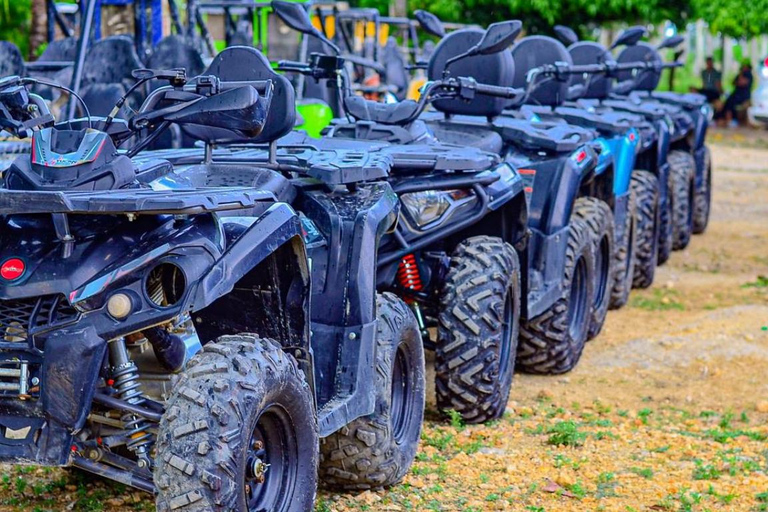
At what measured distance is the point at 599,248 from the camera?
8.53m

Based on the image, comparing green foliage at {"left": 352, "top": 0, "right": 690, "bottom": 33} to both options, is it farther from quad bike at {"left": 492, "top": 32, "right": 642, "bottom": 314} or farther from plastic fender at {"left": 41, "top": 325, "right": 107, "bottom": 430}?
plastic fender at {"left": 41, "top": 325, "right": 107, "bottom": 430}

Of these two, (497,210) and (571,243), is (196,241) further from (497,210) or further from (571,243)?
(571,243)

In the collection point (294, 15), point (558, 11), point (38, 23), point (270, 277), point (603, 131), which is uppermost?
point (294, 15)

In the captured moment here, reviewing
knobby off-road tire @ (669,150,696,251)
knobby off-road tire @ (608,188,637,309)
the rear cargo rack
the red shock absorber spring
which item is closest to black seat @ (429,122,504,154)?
the red shock absorber spring

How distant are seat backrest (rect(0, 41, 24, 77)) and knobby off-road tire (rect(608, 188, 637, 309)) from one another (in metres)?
4.56

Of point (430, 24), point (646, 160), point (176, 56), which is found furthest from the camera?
point (646, 160)

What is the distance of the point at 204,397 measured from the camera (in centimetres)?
356

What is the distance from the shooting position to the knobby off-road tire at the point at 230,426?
3514 millimetres

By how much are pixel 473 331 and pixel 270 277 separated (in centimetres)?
195

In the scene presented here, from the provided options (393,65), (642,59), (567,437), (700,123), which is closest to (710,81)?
(393,65)

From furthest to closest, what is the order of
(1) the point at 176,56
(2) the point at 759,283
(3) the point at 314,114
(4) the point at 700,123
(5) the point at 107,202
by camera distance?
(4) the point at 700,123
(2) the point at 759,283
(1) the point at 176,56
(3) the point at 314,114
(5) the point at 107,202

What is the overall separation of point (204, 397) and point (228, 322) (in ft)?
2.72

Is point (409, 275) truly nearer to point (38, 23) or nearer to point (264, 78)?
point (264, 78)

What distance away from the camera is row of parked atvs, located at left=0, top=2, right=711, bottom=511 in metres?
3.53
